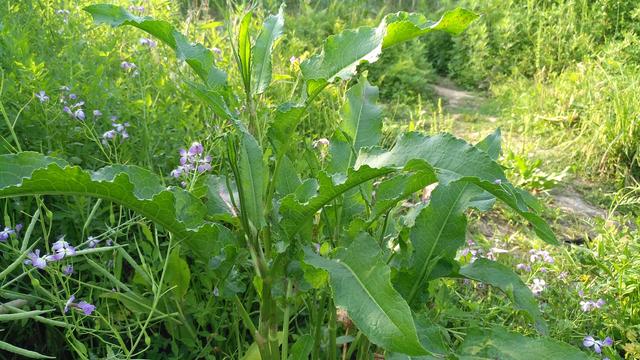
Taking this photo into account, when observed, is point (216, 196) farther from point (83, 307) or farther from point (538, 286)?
point (538, 286)

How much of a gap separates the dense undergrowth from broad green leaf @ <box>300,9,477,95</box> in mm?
21

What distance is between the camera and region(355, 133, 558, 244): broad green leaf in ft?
4.15

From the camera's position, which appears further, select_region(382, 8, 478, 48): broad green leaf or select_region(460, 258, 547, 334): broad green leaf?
select_region(460, 258, 547, 334): broad green leaf

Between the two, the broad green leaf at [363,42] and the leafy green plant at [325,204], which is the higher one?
the broad green leaf at [363,42]

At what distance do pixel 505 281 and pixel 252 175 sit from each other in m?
0.71

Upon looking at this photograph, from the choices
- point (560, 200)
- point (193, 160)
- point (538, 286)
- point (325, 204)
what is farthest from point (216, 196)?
point (560, 200)

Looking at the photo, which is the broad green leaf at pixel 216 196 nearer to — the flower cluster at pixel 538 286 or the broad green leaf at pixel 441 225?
the broad green leaf at pixel 441 225

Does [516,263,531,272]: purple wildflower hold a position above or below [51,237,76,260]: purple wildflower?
below

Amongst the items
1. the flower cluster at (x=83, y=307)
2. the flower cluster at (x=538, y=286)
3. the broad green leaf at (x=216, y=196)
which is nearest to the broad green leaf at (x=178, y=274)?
the broad green leaf at (x=216, y=196)

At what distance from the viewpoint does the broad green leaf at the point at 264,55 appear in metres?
1.54

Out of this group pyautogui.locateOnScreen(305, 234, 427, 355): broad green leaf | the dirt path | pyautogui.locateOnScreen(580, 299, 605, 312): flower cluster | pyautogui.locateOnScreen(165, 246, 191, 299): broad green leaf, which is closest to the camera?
pyautogui.locateOnScreen(305, 234, 427, 355): broad green leaf

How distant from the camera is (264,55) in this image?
1.58 meters

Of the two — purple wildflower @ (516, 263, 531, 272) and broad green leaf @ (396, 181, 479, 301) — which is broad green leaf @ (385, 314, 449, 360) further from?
purple wildflower @ (516, 263, 531, 272)

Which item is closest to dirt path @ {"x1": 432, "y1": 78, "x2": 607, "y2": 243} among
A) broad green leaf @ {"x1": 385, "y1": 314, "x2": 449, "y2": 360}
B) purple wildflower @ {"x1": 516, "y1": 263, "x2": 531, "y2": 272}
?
purple wildflower @ {"x1": 516, "y1": 263, "x2": 531, "y2": 272}
